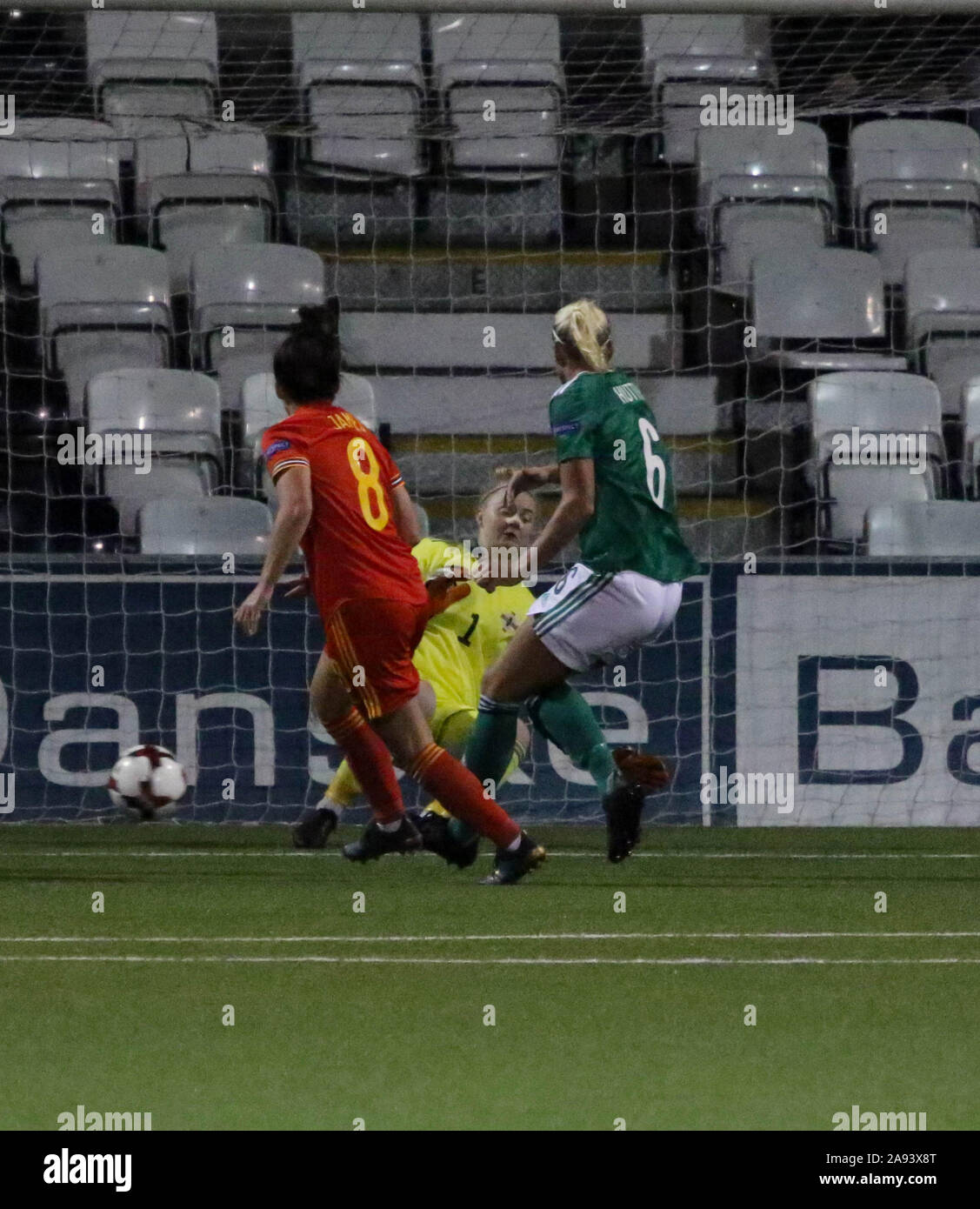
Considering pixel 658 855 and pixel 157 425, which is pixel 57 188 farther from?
pixel 658 855

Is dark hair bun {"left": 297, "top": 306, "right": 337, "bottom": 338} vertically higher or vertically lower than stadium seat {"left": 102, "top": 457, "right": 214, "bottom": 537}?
lower

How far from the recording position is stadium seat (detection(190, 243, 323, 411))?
1218cm

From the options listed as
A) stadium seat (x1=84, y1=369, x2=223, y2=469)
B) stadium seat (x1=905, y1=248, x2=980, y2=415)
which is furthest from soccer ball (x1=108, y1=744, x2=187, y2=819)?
stadium seat (x1=905, y1=248, x2=980, y2=415)

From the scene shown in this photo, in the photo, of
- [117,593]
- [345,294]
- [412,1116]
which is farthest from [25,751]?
[412,1116]

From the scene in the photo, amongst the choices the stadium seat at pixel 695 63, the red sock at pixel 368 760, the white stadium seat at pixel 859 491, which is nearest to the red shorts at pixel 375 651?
the red sock at pixel 368 760

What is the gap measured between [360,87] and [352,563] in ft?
22.0

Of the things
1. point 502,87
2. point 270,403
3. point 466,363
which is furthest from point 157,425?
point 502,87

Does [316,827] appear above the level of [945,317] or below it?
below

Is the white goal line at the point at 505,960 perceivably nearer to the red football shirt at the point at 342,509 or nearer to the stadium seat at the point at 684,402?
the red football shirt at the point at 342,509

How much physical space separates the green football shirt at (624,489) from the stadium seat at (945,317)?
5747 mm

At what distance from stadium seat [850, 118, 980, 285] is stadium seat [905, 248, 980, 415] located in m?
0.77

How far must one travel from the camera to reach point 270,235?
1344cm

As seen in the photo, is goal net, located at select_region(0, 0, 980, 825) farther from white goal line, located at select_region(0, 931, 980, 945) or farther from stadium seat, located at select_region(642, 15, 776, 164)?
white goal line, located at select_region(0, 931, 980, 945)

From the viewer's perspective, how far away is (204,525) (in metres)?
10.6
